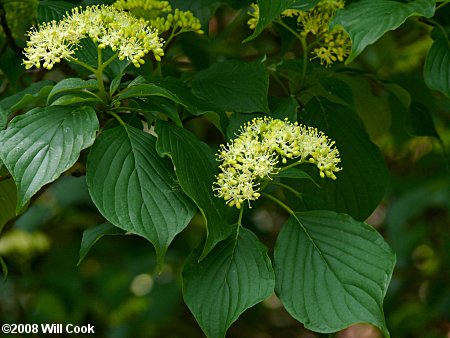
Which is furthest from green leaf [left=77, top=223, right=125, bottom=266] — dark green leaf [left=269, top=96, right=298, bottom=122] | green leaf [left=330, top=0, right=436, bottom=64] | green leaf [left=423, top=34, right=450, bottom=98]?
green leaf [left=423, top=34, right=450, bottom=98]

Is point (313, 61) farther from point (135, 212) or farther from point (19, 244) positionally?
point (19, 244)

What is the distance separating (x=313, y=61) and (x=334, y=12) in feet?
0.49

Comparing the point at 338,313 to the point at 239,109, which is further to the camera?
the point at 239,109

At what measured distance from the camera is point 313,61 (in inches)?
54.6

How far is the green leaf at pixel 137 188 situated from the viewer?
3.17 feet

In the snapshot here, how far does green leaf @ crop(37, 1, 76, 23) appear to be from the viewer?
49.7 inches

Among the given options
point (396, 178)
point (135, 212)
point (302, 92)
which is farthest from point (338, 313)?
point (396, 178)

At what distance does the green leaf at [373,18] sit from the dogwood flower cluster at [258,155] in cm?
14

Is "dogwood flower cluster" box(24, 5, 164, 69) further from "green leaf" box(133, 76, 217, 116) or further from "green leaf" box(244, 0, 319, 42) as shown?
"green leaf" box(244, 0, 319, 42)

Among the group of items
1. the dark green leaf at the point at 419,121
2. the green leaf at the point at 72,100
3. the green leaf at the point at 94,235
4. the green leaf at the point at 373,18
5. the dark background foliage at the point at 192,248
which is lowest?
the dark background foliage at the point at 192,248

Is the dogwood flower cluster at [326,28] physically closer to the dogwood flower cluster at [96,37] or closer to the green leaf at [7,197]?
the dogwood flower cluster at [96,37]

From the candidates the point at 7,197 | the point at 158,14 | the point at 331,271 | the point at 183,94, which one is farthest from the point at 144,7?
the point at 331,271

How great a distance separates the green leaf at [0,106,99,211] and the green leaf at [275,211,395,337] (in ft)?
1.15

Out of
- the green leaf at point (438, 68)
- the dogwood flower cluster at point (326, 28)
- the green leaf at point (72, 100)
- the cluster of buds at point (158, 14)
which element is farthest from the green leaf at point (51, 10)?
the green leaf at point (438, 68)
